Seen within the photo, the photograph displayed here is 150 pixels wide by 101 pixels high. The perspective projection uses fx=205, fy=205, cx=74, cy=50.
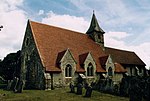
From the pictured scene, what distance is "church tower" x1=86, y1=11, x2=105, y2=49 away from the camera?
45.7m

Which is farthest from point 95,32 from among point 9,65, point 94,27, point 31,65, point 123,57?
point 9,65

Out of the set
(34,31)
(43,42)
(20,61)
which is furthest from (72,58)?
(20,61)

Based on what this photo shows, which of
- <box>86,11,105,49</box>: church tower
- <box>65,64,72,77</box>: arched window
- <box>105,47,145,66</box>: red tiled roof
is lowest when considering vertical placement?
<box>65,64,72,77</box>: arched window

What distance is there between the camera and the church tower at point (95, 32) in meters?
45.7

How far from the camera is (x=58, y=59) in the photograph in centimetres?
3175

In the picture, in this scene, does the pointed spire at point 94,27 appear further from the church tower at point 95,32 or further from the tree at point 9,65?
the tree at point 9,65

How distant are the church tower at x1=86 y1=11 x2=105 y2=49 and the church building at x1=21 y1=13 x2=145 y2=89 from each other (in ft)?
7.95

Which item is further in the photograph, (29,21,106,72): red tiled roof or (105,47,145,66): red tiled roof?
(105,47,145,66): red tiled roof

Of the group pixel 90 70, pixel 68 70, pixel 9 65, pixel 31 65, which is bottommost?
pixel 68 70

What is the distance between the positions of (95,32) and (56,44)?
14025 mm

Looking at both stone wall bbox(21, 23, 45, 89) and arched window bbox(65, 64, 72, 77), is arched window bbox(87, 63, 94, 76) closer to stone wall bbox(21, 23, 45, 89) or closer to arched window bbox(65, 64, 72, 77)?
arched window bbox(65, 64, 72, 77)

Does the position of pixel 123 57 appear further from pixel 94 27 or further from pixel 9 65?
pixel 9 65

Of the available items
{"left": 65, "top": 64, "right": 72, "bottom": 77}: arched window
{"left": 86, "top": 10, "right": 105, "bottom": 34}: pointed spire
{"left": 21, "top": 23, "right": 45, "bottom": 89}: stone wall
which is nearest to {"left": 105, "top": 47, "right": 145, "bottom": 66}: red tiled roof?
{"left": 86, "top": 10, "right": 105, "bottom": 34}: pointed spire

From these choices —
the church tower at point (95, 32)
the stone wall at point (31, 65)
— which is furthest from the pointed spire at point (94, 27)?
the stone wall at point (31, 65)
